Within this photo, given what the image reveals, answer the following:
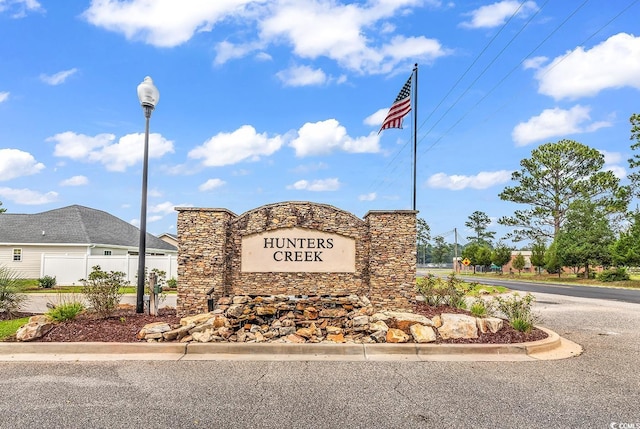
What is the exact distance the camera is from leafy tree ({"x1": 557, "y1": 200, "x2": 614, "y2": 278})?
129ft

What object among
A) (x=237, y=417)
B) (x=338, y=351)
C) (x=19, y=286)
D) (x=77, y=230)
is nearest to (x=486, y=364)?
(x=338, y=351)

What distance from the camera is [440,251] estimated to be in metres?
126

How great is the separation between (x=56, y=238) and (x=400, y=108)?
22288 millimetres

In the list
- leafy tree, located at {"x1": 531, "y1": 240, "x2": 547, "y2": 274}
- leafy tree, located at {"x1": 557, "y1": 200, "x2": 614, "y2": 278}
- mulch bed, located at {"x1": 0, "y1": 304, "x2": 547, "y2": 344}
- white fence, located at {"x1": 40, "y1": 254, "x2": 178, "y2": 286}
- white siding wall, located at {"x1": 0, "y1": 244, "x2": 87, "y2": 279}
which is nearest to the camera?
mulch bed, located at {"x1": 0, "y1": 304, "x2": 547, "y2": 344}

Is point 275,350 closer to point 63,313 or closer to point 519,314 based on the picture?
point 63,313

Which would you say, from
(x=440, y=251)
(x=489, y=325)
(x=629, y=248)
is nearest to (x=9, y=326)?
(x=489, y=325)

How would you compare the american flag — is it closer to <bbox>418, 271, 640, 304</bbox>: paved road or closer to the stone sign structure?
the stone sign structure

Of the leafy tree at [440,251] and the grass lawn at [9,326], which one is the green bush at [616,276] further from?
the leafy tree at [440,251]

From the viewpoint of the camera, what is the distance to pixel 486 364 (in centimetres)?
→ 688

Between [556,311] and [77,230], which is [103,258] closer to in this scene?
[77,230]

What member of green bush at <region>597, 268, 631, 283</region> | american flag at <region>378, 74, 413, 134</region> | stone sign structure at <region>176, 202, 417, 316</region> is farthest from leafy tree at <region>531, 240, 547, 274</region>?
stone sign structure at <region>176, 202, 417, 316</region>

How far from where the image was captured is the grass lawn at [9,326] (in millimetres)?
8578

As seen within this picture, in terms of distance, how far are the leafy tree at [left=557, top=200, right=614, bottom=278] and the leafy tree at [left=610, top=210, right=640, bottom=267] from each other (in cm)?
304

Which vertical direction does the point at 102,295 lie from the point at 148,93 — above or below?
below
